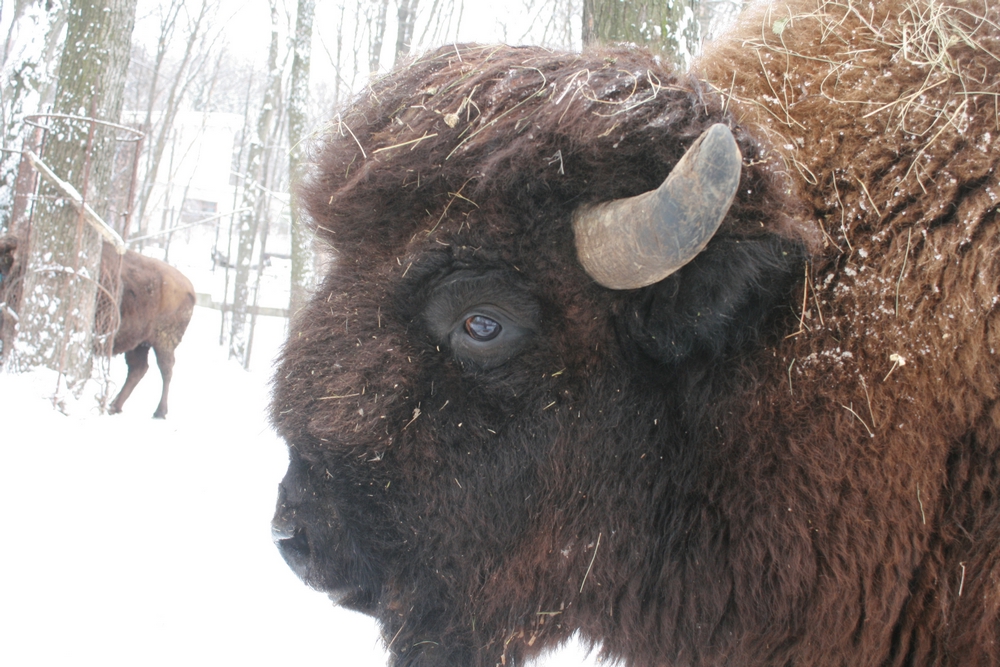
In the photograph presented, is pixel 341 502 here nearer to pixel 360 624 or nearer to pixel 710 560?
pixel 710 560

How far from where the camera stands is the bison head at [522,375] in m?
2.07

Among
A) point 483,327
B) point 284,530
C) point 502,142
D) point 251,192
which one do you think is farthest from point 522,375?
point 251,192

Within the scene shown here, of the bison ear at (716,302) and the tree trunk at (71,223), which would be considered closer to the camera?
the bison ear at (716,302)

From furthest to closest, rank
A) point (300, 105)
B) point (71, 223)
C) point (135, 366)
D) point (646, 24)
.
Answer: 1. point (300, 105)
2. point (135, 366)
3. point (71, 223)
4. point (646, 24)

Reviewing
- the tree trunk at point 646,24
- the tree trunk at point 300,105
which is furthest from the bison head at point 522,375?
the tree trunk at point 300,105

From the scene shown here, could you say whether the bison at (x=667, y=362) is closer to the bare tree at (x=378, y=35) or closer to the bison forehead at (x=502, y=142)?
the bison forehead at (x=502, y=142)

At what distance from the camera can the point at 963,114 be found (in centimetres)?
196

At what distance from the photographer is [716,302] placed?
78.0 inches

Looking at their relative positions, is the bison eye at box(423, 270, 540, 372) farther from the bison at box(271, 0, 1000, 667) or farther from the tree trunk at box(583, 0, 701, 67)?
the tree trunk at box(583, 0, 701, 67)

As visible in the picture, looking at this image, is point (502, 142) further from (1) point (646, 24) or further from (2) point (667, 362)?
(1) point (646, 24)

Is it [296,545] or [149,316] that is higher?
[296,545]

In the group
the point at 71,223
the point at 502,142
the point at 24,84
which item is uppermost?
the point at 502,142

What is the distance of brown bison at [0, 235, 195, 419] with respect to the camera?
474 inches

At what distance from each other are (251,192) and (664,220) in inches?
803
